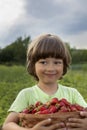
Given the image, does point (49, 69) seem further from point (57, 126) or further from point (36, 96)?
point (57, 126)

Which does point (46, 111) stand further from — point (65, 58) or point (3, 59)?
point (3, 59)

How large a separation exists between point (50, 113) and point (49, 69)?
354 mm

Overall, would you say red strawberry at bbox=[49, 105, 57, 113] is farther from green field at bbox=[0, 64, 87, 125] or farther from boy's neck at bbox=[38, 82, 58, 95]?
green field at bbox=[0, 64, 87, 125]

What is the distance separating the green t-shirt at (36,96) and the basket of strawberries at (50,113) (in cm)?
17

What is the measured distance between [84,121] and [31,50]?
55 cm

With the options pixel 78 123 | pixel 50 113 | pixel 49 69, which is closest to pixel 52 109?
pixel 50 113

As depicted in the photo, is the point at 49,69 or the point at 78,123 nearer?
the point at 78,123

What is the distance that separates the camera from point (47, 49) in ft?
7.53

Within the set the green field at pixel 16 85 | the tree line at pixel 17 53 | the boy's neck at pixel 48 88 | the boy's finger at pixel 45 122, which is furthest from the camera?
the tree line at pixel 17 53

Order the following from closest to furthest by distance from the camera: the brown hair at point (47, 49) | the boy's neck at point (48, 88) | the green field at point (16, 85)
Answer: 1. the brown hair at point (47, 49)
2. the boy's neck at point (48, 88)
3. the green field at point (16, 85)

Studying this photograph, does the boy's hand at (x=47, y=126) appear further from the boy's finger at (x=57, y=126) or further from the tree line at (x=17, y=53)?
the tree line at (x=17, y=53)

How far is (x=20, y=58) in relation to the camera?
96.0ft

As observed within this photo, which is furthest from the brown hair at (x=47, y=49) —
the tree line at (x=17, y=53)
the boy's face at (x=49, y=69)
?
the tree line at (x=17, y=53)

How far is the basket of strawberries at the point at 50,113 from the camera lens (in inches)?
78.4
